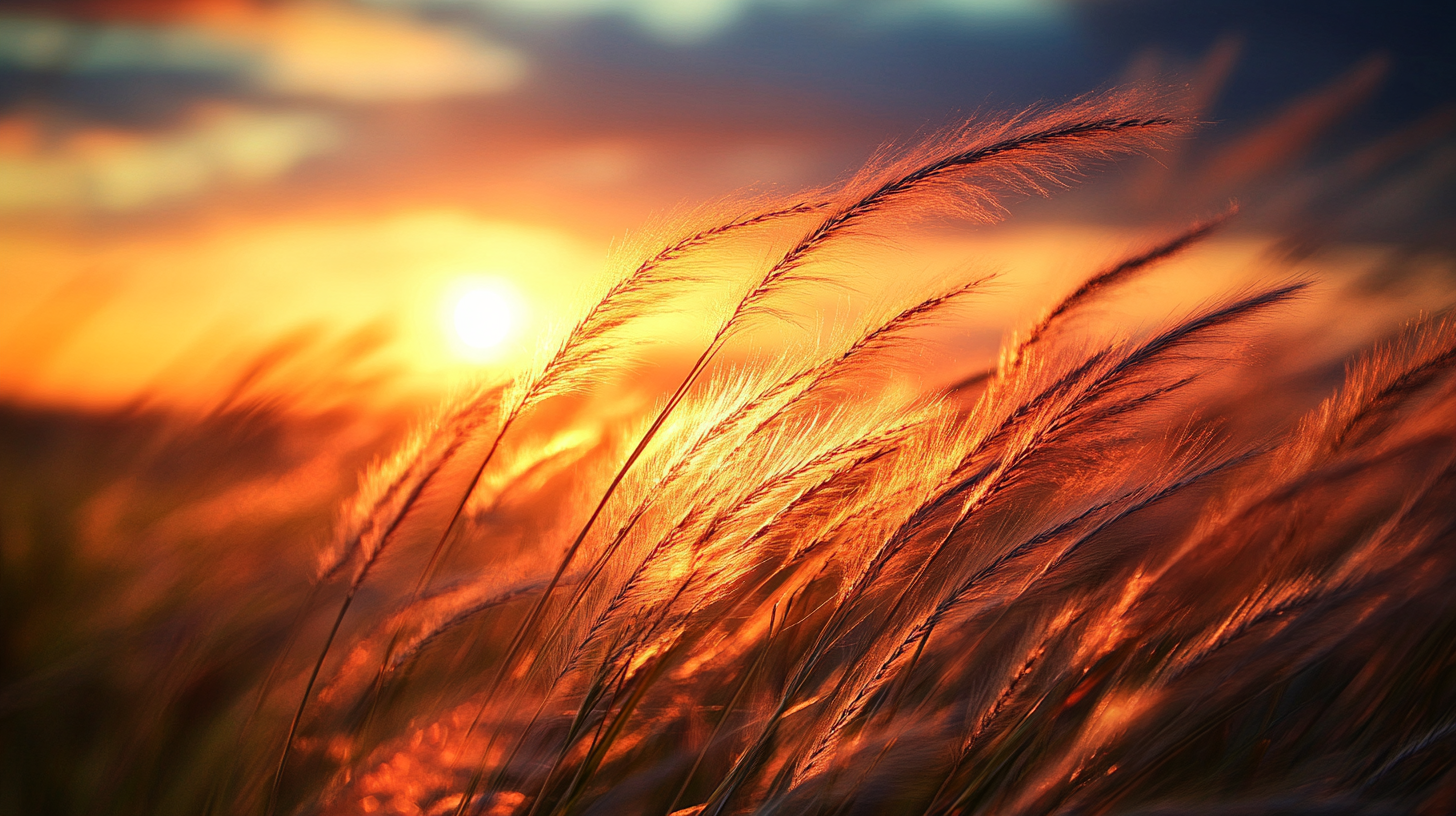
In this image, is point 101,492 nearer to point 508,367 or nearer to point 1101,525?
point 508,367

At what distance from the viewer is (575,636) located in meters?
1.08

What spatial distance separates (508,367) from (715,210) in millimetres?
459

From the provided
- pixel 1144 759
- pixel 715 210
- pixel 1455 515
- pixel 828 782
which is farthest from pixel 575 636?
pixel 1455 515

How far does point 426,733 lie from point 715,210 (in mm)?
1093

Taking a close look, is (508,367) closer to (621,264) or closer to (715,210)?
(621,264)

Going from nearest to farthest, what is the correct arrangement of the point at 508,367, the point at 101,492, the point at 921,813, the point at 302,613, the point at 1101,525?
the point at 1101,525 → the point at 921,813 → the point at 508,367 → the point at 302,613 → the point at 101,492

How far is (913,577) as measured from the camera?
3.58 ft

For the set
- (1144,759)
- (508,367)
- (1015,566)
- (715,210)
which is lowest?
(1144,759)

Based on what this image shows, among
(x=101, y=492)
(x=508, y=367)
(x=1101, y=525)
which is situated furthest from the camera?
(x=101, y=492)

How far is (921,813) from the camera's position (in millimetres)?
1171

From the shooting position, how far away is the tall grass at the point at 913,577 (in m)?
1.06

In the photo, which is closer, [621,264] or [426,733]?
[621,264]

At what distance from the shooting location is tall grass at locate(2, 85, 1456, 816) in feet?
3.48

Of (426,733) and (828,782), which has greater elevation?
(828,782)
